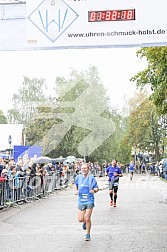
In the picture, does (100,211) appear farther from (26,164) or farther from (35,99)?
(35,99)

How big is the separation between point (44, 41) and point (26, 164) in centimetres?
1307

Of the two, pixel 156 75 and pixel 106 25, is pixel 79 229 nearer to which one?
pixel 106 25

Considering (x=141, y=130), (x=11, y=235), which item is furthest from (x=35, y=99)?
(x=11, y=235)

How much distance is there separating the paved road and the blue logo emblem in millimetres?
4277

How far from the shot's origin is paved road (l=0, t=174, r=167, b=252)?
11.1 metres

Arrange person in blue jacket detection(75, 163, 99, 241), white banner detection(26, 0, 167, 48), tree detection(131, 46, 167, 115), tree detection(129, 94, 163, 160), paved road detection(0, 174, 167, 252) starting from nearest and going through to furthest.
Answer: paved road detection(0, 174, 167, 252), white banner detection(26, 0, 167, 48), person in blue jacket detection(75, 163, 99, 241), tree detection(131, 46, 167, 115), tree detection(129, 94, 163, 160)

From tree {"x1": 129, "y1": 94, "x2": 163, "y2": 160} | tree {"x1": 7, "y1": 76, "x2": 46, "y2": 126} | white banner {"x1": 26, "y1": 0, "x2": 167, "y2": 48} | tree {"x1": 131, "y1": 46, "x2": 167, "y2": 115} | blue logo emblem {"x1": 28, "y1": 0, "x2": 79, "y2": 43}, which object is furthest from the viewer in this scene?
tree {"x1": 7, "y1": 76, "x2": 46, "y2": 126}

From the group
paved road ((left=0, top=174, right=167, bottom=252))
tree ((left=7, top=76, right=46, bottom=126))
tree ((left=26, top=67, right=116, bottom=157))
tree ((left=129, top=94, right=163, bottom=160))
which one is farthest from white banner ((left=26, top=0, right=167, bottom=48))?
tree ((left=7, top=76, right=46, bottom=126))

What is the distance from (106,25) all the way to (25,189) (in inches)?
471

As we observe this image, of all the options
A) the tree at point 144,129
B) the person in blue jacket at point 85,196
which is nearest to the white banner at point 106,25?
the person in blue jacket at point 85,196

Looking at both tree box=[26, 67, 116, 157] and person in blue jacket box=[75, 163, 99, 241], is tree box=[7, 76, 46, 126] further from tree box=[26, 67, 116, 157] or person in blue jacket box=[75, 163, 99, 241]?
person in blue jacket box=[75, 163, 99, 241]

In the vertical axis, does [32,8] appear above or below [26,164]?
above

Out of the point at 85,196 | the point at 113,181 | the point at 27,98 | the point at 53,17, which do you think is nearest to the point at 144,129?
the point at 27,98

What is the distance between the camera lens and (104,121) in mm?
71312
